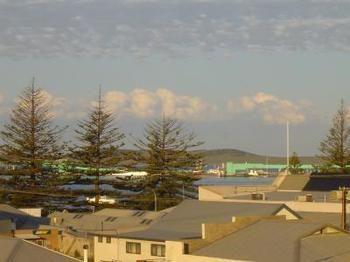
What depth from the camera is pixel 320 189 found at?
62500 millimetres

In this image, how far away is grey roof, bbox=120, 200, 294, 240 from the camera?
39.5m

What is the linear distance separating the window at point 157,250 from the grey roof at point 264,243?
3580mm

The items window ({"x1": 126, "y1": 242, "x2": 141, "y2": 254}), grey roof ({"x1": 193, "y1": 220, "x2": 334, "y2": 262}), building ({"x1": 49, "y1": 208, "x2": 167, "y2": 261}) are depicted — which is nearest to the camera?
grey roof ({"x1": 193, "y1": 220, "x2": 334, "y2": 262})

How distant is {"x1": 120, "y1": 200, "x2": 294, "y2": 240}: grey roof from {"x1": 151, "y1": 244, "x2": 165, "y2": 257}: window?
0.57 metres

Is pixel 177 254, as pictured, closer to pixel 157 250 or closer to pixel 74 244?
pixel 157 250

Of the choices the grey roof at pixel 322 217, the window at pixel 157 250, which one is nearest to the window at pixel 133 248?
the window at pixel 157 250

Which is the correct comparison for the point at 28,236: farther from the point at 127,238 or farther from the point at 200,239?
the point at 200,239

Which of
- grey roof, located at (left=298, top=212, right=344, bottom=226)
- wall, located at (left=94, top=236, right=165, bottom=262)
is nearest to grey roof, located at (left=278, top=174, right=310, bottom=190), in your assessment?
grey roof, located at (left=298, top=212, right=344, bottom=226)

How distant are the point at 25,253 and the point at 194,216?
47.8 ft

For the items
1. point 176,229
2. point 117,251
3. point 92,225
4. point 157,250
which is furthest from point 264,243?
point 92,225

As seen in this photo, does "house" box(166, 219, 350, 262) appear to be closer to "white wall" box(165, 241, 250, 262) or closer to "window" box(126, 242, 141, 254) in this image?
"white wall" box(165, 241, 250, 262)

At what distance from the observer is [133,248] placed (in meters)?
39.1

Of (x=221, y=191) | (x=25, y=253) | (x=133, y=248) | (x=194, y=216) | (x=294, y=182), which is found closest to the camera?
(x=25, y=253)

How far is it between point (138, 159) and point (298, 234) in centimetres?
5335
